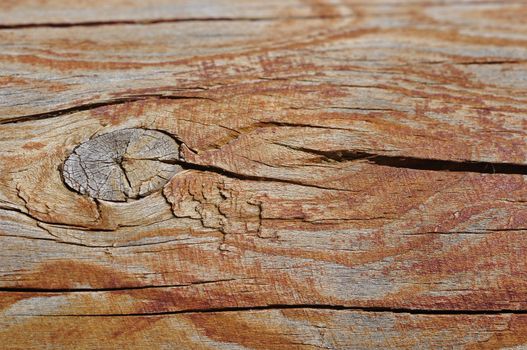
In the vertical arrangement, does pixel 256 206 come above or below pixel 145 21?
below

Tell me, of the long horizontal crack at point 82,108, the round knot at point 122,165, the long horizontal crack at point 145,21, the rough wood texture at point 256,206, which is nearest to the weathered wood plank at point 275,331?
the rough wood texture at point 256,206

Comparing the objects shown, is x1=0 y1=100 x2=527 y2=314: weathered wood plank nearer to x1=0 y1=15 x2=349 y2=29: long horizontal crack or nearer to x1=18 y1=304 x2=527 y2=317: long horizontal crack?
x1=18 y1=304 x2=527 y2=317: long horizontal crack

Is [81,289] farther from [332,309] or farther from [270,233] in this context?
[332,309]

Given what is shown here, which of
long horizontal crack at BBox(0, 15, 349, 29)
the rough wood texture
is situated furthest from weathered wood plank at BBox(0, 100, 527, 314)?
long horizontal crack at BBox(0, 15, 349, 29)

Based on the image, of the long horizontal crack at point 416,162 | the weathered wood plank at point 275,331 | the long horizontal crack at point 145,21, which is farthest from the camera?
the long horizontal crack at point 145,21

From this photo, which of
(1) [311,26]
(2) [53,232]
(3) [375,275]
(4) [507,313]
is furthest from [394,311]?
(1) [311,26]

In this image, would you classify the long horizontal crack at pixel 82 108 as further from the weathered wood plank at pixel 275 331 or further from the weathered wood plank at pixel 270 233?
the weathered wood plank at pixel 275 331

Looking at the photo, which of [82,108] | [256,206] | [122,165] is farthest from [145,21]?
[256,206]

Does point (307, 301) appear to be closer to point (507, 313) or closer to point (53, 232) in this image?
point (507, 313)

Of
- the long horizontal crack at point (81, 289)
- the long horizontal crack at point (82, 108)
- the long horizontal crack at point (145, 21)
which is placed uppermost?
the long horizontal crack at point (145, 21)
